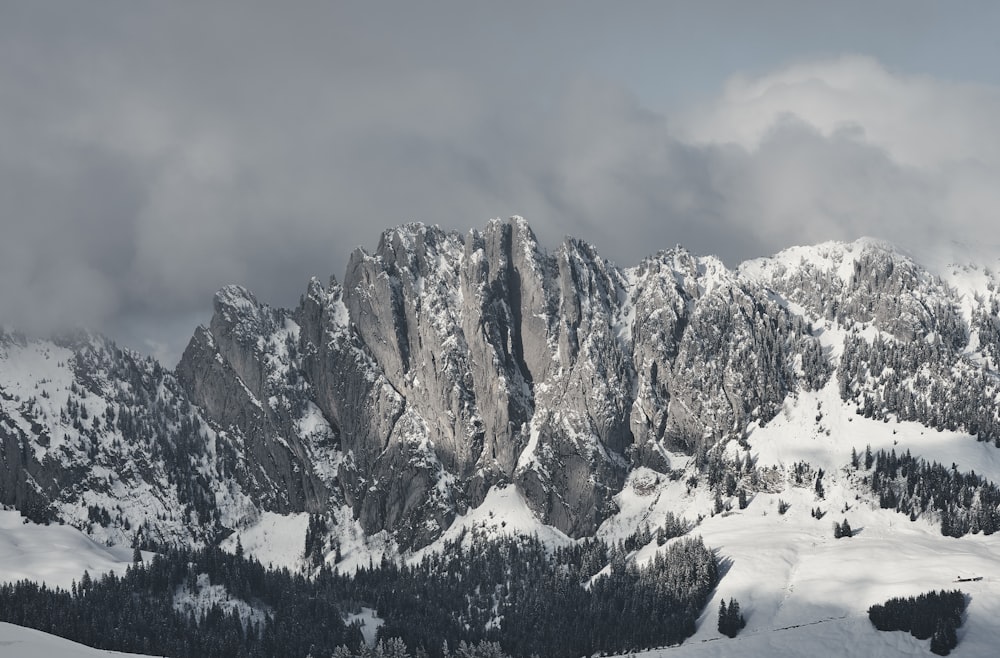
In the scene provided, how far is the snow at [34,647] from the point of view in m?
169

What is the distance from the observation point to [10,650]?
168875 mm

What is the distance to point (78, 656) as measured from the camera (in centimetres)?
17550

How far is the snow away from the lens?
16875cm

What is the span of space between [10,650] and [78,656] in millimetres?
10558

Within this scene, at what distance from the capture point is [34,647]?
175 metres
